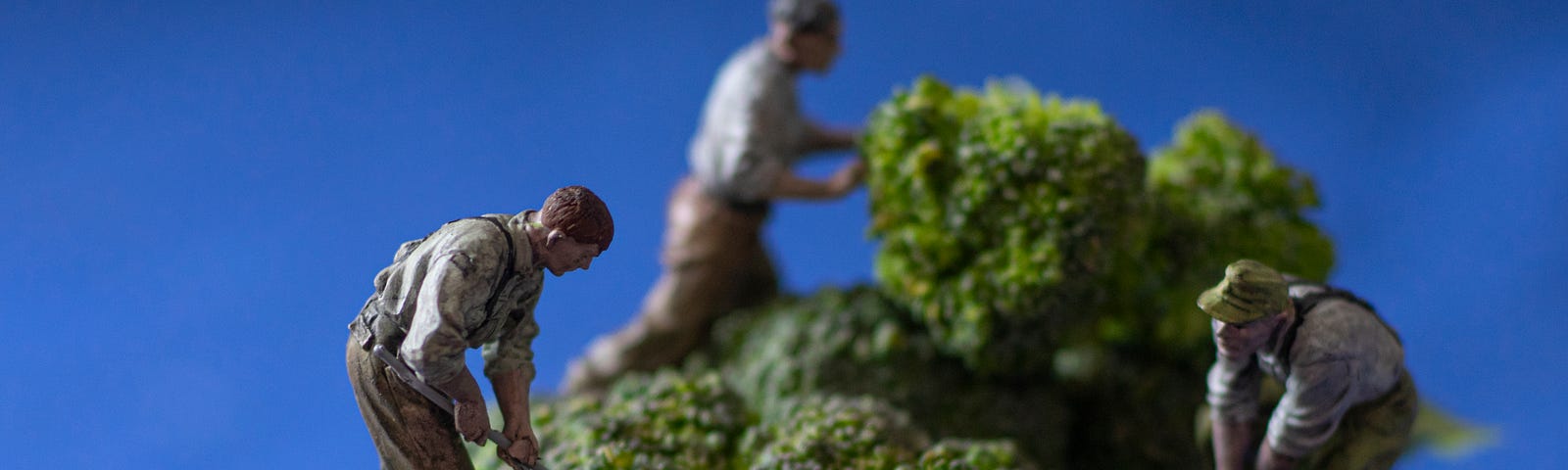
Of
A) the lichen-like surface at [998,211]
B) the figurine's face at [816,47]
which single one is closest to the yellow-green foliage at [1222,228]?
the lichen-like surface at [998,211]

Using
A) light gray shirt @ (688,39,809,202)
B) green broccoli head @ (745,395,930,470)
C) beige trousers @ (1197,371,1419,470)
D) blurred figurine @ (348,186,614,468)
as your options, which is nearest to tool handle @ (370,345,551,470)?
blurred figurine @ (348,186,614,468)

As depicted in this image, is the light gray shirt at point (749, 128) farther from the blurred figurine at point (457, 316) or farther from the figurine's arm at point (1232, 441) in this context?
the figurine's arm at point (1232, 441)

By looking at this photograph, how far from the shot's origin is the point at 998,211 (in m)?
3.13

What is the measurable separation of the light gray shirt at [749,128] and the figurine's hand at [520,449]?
129 cm

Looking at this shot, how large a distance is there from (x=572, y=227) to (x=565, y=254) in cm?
6

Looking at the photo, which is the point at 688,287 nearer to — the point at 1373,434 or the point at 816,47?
the point at 816,47

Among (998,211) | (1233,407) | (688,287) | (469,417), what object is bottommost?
(469,417)

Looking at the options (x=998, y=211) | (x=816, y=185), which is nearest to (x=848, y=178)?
(x=816, y=185)

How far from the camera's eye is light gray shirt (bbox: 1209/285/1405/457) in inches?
95.7

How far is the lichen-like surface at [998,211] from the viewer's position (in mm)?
3066

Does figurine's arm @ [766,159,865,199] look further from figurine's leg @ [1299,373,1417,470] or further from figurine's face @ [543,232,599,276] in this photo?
figurine's leg @ [1299,373,1417,470]

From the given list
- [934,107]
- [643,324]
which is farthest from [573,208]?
[643,324]

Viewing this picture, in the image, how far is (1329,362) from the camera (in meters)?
2.43

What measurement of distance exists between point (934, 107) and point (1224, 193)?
2.98ft
